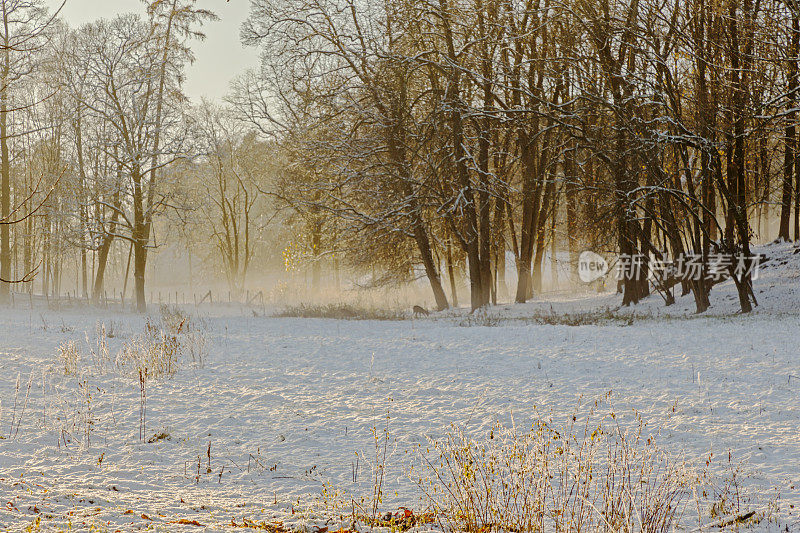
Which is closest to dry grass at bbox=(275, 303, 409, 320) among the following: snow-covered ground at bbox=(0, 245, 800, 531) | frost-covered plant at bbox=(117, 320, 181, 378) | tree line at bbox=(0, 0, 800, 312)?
tree line at bbox=(0, 0, 800, 312)

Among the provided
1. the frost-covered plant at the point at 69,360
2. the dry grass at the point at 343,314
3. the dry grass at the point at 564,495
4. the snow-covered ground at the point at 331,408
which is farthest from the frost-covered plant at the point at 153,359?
the dry grass at the point at 343,314

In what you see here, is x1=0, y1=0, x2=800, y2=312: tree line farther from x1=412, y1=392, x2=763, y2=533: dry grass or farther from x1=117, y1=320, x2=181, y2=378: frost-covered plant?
x1=412, y1=392, x2=763, y2=533: dry grass

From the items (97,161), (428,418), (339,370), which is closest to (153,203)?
(97,161)

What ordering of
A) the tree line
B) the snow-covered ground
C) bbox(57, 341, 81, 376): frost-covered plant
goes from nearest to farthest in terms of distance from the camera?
the snow-covered ground < bbox(57, 341, 81, 376): frost-covered plant < the tree line

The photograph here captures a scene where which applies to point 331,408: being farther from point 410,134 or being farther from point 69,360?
point 410,134

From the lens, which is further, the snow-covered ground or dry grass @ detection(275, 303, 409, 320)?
dry grass @ detection(275, 303, 409, 320)

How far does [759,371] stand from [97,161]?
23.8 m

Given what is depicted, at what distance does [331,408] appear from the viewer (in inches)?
317

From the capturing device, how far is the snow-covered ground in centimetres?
524

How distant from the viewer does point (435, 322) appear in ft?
57.3

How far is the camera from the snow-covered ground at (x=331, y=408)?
524cm

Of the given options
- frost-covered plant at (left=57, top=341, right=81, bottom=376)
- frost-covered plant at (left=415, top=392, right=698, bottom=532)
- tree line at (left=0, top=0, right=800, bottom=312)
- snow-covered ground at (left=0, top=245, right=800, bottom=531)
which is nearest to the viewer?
frost-covered plant at (left=415, top=392, right=698, bottom=532)

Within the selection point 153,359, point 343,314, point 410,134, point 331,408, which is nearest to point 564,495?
point 331,408

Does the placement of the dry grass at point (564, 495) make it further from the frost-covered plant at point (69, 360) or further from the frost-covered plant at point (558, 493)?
the frost-covered plant at point (69, 360)
